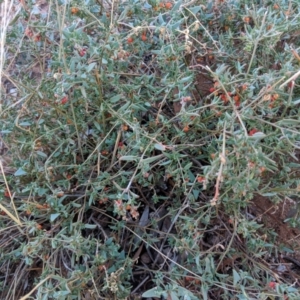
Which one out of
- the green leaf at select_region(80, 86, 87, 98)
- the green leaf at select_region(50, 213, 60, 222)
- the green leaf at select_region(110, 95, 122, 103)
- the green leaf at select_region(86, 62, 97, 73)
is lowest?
the green leaf at select_region(50, 213, 60, 222)

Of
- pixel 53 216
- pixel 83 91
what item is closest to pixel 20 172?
pixel 53 216

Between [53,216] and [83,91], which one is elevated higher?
[83,91]

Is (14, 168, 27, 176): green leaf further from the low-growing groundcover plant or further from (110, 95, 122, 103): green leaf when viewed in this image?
(110, 95, 122, 103): green leaf

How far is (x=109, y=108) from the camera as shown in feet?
4.71

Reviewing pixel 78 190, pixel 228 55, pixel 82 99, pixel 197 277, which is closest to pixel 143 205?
pixel 78 190

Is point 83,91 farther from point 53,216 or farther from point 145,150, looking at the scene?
point 53,216

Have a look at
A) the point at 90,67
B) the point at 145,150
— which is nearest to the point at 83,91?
the point at 90,67

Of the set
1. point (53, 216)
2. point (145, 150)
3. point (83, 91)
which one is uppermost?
point (83, 91)

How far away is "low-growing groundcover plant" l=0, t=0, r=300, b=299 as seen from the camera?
1.33m

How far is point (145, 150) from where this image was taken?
1.31 m

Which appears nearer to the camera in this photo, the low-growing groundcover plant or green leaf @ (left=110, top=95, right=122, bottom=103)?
the low-growing groundcover plant

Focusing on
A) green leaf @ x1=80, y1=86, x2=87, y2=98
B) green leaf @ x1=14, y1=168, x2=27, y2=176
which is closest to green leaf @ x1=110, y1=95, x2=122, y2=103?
green leaf @ x1=80, y1=86, x2=87, y2=98

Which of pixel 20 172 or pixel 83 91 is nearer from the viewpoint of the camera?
pixel 83 91

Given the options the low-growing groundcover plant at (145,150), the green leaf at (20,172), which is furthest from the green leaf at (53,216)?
the green leaf at (20,172)
